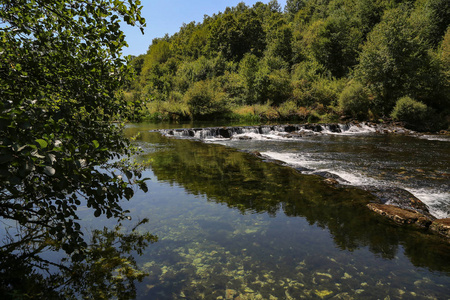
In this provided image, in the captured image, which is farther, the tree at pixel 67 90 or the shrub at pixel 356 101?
the shrub at pixel 356 101

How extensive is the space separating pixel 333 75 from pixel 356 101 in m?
19.4

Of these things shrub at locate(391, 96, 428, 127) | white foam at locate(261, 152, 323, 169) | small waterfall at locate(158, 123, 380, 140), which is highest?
shrub at locate(391, 96, 428, 127)

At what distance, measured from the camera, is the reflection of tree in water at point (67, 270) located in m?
3.35

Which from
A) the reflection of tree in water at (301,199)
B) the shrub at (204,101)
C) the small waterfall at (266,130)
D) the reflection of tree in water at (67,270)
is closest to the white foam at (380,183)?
the reflection of tree in water at (301,199)

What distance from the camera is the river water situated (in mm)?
3748

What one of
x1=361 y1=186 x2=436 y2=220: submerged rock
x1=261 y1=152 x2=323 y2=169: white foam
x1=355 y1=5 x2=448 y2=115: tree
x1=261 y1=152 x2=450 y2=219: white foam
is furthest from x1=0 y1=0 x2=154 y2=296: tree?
x1=355 y1=5 x2=448 y2=115: tree

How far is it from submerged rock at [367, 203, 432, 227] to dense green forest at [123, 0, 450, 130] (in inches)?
238

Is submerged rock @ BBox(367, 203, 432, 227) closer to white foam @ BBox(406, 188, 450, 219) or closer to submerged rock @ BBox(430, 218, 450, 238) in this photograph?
submerged rock @ BBox(430, 218, 450, 238)

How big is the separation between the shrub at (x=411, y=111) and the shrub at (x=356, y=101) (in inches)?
179

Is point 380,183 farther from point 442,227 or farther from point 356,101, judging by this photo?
point 356,101

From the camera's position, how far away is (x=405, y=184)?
336 inches

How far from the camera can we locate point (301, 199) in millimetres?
7316

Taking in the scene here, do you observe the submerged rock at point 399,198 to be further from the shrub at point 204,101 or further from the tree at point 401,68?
the shrub at point 204,101

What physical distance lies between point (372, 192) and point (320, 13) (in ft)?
331
